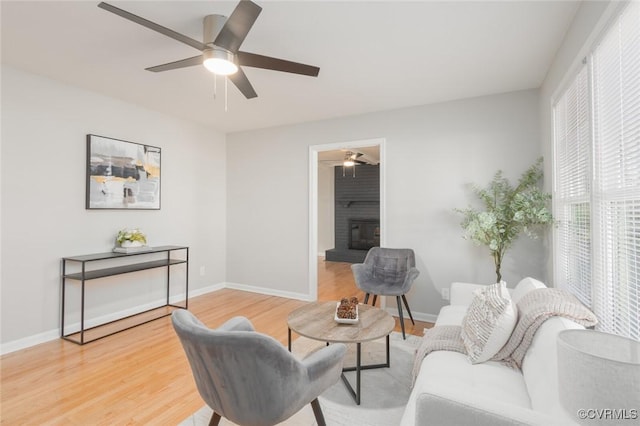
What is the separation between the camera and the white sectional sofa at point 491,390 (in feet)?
3.41

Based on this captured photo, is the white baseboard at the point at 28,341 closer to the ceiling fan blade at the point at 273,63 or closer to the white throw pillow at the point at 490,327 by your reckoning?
the ceiling fan blade at the point at 273,63

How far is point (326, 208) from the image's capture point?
856 cm

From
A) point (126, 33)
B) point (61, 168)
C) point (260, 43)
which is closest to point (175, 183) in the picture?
point (61, 168)

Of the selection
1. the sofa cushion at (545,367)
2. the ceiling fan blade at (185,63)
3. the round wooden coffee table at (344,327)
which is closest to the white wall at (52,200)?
the ceiling fan blade at (185,63)

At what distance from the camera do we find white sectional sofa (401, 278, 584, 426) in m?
1.04

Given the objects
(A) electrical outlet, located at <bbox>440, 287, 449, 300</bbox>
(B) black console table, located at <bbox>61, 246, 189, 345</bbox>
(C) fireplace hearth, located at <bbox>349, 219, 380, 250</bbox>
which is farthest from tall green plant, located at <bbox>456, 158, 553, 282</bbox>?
(C) fireplace hearth, located at <bbox>349, 219, 380, 250</bbox>

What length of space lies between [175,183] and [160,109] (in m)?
0.98

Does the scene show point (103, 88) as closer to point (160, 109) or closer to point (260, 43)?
point (160, 109)

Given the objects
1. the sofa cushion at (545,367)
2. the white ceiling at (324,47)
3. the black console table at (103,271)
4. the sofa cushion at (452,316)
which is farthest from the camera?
the black console table at (103,271)

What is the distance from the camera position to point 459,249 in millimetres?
3584

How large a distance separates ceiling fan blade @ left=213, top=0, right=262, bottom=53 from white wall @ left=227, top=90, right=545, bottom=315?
241 cm

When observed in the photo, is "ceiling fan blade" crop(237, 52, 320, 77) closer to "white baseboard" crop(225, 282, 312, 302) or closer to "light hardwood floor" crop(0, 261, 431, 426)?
"light hardwood floor" crop(0, 261, 431, 426)

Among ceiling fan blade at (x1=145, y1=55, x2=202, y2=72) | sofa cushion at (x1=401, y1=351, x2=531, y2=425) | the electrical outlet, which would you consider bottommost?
the electrical outlet

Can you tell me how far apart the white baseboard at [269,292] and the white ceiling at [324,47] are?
266 centimetres
